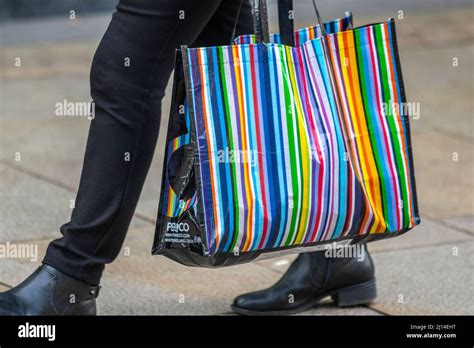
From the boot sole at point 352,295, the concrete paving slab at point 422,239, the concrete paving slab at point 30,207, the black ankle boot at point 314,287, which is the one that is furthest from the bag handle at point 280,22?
the concrete paving slab at point 30,207

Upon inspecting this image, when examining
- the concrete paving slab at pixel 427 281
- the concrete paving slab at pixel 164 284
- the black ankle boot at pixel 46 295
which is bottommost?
the concrete paving slab at pixel 427 281

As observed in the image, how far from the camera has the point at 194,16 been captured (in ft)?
10.2

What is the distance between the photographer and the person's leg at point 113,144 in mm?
3064

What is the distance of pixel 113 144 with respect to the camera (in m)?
3.10

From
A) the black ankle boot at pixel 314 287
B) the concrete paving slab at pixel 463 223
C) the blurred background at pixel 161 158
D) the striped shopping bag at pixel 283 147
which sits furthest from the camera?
the concrete paving slab at pixel 463 223

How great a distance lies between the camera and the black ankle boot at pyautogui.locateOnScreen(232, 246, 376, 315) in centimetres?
354

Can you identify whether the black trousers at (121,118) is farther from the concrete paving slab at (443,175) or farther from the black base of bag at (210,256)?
the concrete paving slab at (443,175)

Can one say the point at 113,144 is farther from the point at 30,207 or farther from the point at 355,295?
the point at 30,207

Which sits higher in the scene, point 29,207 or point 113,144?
point 113,144

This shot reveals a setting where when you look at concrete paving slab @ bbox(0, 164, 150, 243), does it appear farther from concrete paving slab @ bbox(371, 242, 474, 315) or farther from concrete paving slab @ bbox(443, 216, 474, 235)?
concrete paving slab @ bbox(443, 216, 474, 235)

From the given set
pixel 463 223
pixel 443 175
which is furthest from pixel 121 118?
pixel 443 175

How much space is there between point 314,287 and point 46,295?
98 cm
